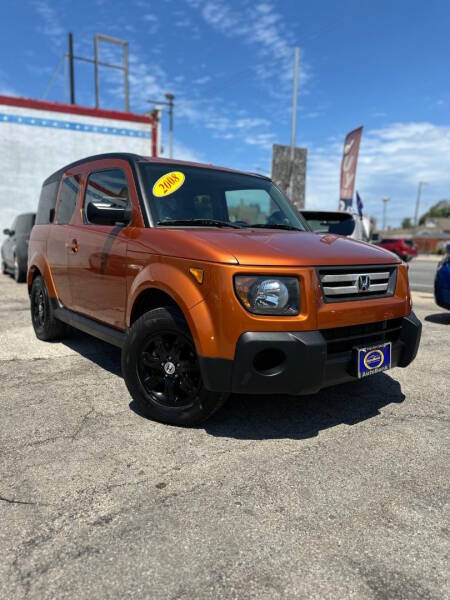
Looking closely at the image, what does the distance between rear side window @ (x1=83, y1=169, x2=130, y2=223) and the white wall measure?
11.5 meters

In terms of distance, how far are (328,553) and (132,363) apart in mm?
1703

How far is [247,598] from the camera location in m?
1.62

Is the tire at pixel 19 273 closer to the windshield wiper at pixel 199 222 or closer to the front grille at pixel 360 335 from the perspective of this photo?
the windshield wiper at pixel 199 222

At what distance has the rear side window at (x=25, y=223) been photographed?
1048 cm

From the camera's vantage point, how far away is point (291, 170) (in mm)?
18891

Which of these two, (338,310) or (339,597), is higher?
(338,310)

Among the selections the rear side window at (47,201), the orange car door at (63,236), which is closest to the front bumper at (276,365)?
the orange car door at (63,236)

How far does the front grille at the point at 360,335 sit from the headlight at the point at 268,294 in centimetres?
26

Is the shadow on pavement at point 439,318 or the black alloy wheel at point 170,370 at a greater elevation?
the black alloy wheel at point 170,370

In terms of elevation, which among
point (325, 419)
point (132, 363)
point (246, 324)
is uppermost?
point (246, 324)

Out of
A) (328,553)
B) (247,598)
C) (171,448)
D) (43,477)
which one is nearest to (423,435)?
(328,553)

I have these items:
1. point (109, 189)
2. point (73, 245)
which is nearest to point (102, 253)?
point (109, 189)

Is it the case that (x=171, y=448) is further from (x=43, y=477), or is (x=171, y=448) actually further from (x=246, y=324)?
(x=246, y=324)

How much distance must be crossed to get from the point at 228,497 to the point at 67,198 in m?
3.49
